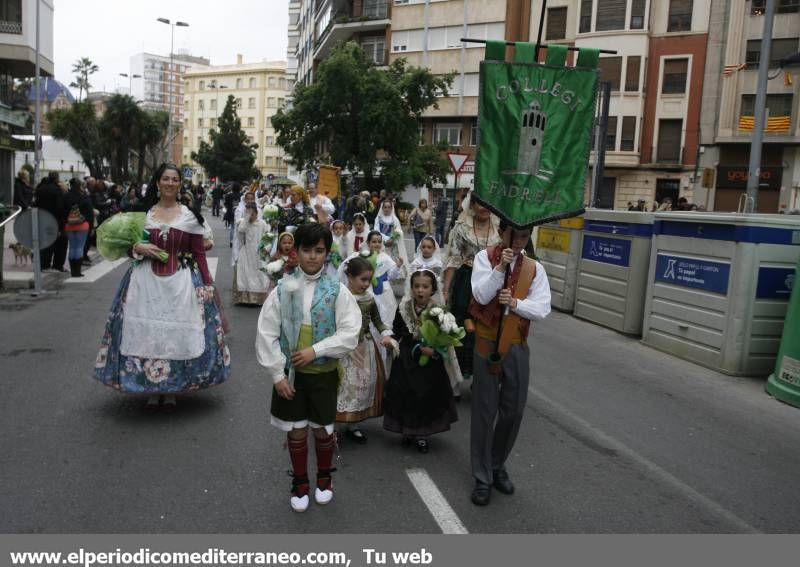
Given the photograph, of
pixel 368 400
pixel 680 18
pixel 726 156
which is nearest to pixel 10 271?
pixel 368 400

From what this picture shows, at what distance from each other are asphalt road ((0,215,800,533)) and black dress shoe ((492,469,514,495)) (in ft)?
0.40

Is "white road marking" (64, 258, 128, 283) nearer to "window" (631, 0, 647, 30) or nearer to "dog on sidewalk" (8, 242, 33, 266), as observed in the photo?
"dog on sidewalk" (8, 242, 33, 266)

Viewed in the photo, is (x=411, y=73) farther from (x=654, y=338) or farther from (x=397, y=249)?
(x=654, y=338)

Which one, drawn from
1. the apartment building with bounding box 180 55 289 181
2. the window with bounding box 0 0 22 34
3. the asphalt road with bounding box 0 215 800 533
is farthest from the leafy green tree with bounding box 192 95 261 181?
the asphalt road with bounding box 0 215 800 533

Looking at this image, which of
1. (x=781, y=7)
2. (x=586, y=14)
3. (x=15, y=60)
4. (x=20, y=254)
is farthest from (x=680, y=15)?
(x=20, y=254)

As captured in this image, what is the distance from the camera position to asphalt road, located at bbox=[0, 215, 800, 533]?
4.26 metres

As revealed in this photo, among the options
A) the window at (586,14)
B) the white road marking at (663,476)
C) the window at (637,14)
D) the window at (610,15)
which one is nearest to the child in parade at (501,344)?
the white road marking at (663,476)

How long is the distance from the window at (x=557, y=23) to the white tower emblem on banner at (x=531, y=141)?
4072 cm

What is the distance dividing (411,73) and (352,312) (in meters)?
31.9

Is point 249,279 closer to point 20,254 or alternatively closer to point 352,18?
point 20,254

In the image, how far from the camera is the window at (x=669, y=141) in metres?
39.7
